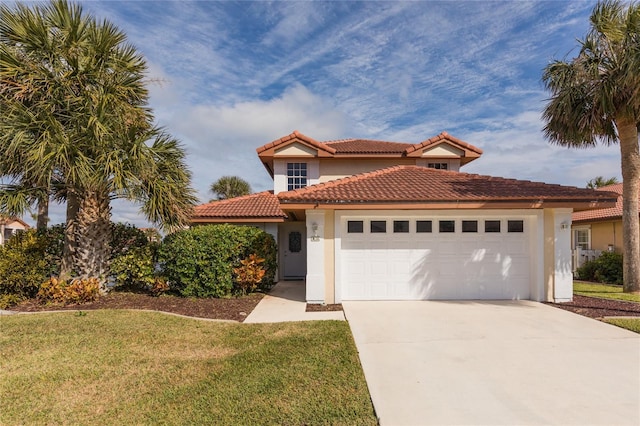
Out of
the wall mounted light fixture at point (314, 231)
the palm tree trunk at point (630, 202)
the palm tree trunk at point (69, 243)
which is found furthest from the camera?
the palm tree trunk at point (630, 202)

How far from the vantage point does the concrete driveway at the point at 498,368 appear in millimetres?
3736

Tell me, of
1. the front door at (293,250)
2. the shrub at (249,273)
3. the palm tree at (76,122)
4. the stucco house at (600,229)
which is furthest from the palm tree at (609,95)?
the palm tree at (76,122)

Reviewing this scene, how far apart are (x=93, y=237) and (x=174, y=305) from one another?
3.35 meters

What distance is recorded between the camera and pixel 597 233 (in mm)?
17078

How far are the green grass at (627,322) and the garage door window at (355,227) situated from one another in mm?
6107

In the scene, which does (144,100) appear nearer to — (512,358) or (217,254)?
(217,254)

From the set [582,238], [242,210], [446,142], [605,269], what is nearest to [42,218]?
[242,210]

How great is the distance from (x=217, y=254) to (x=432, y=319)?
6383 mm

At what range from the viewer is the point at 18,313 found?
26.8 ft

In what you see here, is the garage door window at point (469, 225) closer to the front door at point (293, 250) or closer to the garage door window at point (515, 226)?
the garage door window at point (515, 226)

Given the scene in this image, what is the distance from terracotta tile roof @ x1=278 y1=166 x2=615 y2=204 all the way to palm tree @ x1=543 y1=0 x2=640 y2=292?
2.92 meters

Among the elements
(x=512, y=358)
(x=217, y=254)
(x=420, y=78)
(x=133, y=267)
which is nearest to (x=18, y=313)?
(x=133, y=267)

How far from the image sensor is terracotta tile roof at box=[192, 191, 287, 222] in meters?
13.6

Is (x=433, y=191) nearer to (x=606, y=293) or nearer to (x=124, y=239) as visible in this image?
(x=606, y=293)
